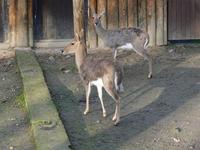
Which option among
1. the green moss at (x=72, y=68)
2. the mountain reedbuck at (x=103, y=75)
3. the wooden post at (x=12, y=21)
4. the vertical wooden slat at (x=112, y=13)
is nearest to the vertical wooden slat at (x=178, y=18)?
the vertical wooden slat at (x=112, y=13)

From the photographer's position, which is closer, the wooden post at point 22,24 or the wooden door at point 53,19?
the wooden post at point 22,24

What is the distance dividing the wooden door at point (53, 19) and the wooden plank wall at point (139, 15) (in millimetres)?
620

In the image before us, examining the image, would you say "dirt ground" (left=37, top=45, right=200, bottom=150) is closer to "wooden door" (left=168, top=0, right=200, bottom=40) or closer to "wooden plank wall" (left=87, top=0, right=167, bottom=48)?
"wooden plank wall" (left=87, top=0, right=167, bottom=48)

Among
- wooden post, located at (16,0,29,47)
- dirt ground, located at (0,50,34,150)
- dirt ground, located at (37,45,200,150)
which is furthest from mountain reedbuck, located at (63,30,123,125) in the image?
wooden post, located at (16,0,29,47)

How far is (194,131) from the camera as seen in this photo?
7469 millimetres

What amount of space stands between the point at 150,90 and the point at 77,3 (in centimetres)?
258

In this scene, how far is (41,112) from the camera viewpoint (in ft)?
26.1

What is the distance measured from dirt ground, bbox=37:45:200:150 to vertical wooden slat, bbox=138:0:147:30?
1.40 metres

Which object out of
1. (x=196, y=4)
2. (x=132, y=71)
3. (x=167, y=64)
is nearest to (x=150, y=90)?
(x=132, y=71)

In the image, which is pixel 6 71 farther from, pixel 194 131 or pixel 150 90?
pixel 194 131

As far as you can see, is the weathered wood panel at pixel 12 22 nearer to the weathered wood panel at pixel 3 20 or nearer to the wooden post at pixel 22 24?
the wooden post at pixel 22 24

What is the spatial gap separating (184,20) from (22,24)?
12.3ft

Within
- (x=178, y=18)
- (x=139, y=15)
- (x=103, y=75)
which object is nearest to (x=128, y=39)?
(x=139, y=15)

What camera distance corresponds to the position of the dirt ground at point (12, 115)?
23.3 feet
